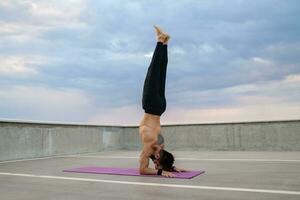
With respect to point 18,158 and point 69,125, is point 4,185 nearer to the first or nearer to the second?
point 18,158

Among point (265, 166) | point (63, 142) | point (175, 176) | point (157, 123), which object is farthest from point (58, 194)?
point (63, 142)

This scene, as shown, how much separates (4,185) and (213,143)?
798 cm

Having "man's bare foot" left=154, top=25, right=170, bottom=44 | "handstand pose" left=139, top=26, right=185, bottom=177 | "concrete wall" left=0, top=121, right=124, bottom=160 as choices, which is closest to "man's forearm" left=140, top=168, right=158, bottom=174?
"handstand pose" left=139, top=26, right=185, bottom=177

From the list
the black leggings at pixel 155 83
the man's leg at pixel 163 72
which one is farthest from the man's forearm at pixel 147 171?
the man's leg at pixel 163 72

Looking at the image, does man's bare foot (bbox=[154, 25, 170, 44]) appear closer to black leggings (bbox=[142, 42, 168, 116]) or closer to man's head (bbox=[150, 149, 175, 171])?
black leggings (bbox=[142, 42, 168, 116])

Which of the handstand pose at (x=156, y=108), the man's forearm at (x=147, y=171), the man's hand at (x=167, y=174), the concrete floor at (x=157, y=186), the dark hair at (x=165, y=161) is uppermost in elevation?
the handstand pose at (x=156, y=108)

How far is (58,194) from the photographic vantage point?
4.46m

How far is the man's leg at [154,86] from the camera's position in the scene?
6.36 meters

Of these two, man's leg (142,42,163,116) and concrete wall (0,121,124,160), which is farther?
concrete wall (0,121,124,160)

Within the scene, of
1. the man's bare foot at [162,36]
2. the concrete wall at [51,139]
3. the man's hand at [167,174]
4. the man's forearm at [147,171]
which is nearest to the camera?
the man's hand at [167,174]

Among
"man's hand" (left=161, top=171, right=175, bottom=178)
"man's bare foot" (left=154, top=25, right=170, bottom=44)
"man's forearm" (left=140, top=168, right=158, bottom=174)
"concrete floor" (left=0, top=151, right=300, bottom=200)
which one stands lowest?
"concrete floor" (left=0, top=151, right=300, bottom=200)

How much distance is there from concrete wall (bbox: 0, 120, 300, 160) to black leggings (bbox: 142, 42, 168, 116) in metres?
4.65

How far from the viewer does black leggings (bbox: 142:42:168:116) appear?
20.9ft

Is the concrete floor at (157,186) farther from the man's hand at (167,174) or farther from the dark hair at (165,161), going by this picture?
the dark hair at (165,161)
